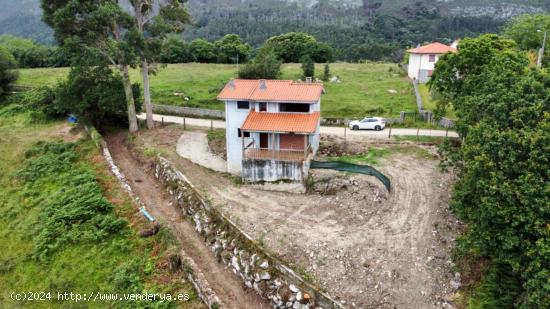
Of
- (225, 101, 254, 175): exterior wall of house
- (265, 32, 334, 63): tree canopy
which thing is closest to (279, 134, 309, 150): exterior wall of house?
(225, 101, 254, 175): exterior wall of house

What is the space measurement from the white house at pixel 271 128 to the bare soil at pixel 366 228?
1481 millimetres

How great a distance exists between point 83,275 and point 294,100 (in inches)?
688

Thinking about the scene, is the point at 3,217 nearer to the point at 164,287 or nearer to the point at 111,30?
the point at 164,287

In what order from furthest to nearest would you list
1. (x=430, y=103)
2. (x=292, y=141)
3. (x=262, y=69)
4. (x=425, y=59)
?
1. (x=425, y=59)
2. (x=262, y=69)
3. (x=430, y=103)
4. (x=292, y=141)

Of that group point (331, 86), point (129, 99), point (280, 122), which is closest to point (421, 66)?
point (331, 86)

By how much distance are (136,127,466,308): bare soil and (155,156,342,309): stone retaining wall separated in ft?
2.10

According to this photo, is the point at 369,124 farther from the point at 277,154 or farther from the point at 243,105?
the point at 243,105

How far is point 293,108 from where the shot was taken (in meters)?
31.7

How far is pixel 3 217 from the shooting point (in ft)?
98.2

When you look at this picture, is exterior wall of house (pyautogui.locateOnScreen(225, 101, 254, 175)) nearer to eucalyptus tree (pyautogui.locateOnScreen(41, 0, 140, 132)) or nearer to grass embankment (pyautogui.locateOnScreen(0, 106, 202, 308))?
grass embankment (pyautogui.locateOnScreen(0, 106, 202, 308))

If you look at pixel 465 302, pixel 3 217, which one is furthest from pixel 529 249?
pixel 3 217

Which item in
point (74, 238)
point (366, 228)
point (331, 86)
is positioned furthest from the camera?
point (331, 86)

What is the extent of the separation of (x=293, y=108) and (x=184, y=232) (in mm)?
12123

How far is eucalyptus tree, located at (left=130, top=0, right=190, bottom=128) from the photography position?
3803 centimetres
